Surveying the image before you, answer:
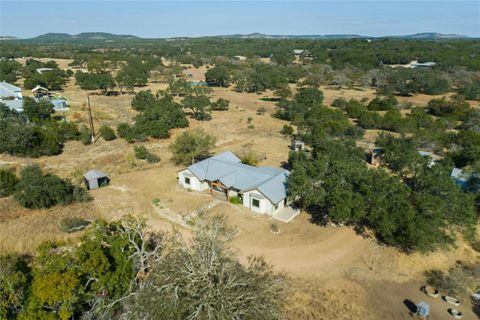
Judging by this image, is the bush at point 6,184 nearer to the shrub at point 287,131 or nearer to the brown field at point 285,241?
the brown field at point 285,241

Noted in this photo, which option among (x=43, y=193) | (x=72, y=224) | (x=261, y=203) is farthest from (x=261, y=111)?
(x=72, y=224)

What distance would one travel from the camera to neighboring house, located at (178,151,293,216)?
23.8 metres

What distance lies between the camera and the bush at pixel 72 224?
2100 centimetres

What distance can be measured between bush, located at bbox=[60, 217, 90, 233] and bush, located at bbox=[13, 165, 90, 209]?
294cm

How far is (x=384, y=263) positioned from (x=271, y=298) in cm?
1048

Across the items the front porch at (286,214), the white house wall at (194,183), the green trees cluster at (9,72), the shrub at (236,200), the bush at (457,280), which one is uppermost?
the green trees cluster at (9,72)

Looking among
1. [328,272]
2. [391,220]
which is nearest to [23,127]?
[328,272]

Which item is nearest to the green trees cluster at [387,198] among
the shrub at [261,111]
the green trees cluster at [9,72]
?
the shrub at [261,111]

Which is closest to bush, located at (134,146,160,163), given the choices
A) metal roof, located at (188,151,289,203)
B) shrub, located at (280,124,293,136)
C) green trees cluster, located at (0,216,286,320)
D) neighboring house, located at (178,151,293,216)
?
neighboring house, located at (178,151,293,216)

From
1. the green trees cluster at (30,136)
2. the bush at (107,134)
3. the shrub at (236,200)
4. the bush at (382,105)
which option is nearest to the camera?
the shrub at (236,200)

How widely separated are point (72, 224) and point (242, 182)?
39.7 feet

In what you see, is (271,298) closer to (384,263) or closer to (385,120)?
(384,263)

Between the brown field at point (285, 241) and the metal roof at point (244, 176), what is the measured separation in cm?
173

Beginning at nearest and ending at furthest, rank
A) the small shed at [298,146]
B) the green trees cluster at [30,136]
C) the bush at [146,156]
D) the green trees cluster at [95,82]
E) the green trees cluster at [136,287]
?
the green trees cluster at [136,287], the green trees cluster at [30,136], the bush at [146,156], the small shed at [298,146], the green trees cluster at [95,82]
